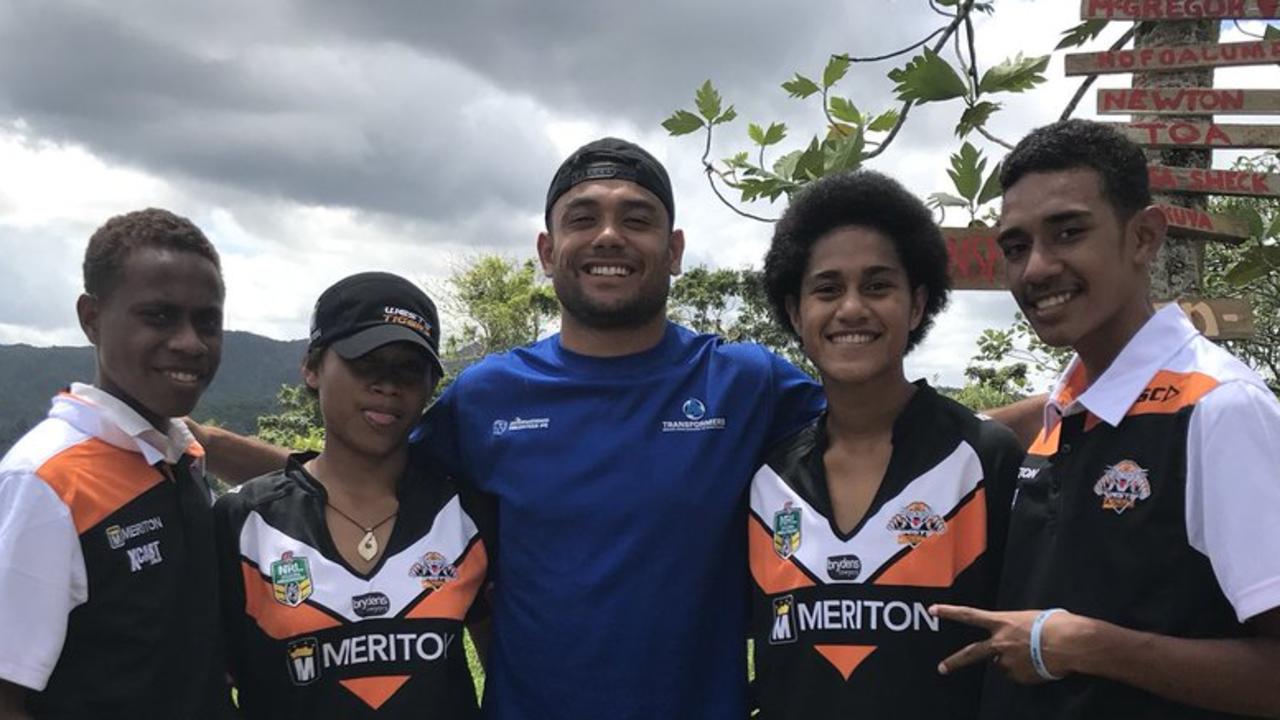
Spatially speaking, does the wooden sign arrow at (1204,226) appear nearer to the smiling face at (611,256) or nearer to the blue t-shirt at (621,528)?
the blue t-shirt at (621,528)

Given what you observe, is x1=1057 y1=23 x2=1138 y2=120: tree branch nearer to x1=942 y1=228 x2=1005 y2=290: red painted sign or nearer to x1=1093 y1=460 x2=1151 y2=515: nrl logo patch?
x1=942 y1=228 x2=1005 y2=290: red painted sign

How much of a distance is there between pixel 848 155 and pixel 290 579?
72.8 inches

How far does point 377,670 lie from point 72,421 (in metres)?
0.99

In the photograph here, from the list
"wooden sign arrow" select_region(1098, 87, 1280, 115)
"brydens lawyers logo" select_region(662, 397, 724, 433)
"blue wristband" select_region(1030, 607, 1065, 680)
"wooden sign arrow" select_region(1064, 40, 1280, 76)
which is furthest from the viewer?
"wooden sign arrow" select_region(1098, 87, 1280, 115)

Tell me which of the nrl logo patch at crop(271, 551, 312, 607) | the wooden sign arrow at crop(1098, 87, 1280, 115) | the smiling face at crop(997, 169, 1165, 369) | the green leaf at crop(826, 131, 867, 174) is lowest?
the nrl logo patch at crop(271, 551, 312, 607)

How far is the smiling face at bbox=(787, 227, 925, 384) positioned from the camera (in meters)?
2.61

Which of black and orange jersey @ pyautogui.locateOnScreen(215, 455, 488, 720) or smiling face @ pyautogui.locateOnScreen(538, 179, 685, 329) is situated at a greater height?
smiling face @ pyautogui.locateOnScreen(538, 179, 685, 329)

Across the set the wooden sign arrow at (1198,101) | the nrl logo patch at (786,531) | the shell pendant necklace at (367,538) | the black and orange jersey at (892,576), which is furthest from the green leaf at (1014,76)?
the shell pendant necklace at (367,538)

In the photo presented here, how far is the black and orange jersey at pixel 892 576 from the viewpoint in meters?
2.39

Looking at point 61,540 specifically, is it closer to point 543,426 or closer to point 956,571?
point 543,426

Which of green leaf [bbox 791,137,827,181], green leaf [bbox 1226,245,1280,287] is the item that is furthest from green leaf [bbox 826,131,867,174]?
green leaf [bbox 1226,245,1280,287]

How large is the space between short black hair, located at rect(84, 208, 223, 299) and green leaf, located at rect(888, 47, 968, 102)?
6.38 ft

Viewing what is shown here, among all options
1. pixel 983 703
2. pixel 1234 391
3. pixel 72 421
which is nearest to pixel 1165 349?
pixel 1234 391

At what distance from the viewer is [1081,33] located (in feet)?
12.7
